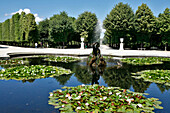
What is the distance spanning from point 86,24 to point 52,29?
11.3 m

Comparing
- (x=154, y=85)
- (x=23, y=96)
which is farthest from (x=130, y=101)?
(x=23, y=96)

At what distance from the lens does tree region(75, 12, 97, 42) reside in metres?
48.3

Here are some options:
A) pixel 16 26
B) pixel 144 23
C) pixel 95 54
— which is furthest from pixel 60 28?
pixel 95 54

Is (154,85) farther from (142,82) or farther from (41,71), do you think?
(41,71)

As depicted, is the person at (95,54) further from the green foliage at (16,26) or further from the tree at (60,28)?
the green foliage at (16,26)

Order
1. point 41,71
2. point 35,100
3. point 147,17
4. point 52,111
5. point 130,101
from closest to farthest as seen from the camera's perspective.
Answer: point 52,111
point 130,101
point 35,100
point 41,71
point 147,17

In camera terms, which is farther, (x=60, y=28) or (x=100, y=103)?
(x=60, y=28)

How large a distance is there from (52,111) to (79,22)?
47446 millimetres

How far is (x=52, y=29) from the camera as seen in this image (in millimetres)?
43906

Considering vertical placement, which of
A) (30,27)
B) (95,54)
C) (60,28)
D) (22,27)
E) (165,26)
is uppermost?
(22,27)

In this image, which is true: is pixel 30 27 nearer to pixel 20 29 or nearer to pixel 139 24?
pixel 20 29

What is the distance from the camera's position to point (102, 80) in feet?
25.3

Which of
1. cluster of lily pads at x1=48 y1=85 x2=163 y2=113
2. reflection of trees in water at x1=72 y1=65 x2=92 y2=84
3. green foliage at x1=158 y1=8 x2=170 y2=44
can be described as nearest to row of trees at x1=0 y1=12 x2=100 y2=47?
green foliage at x1=158 y1=8 x2=170 y2=44

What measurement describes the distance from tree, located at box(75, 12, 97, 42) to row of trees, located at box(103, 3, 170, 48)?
6526mm
